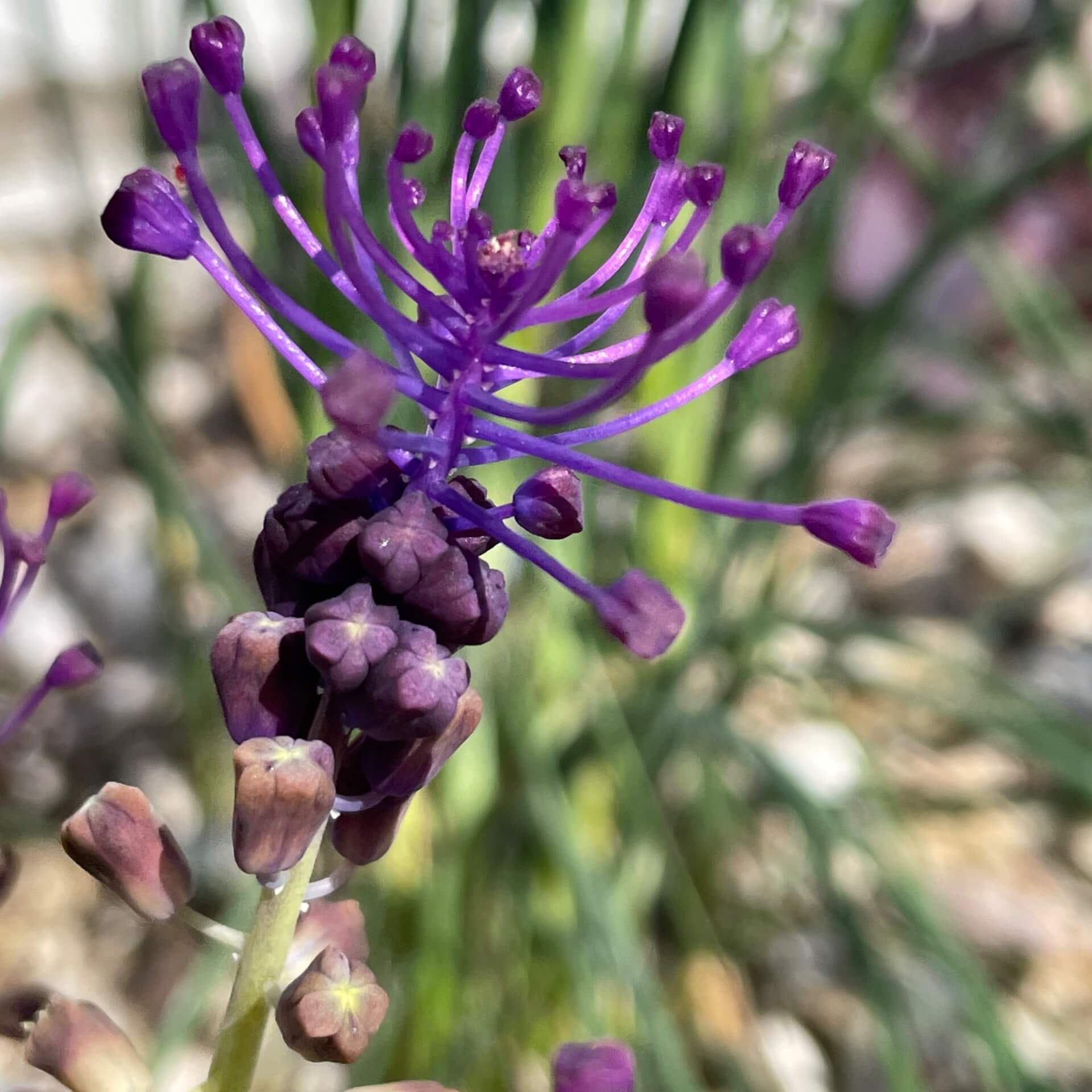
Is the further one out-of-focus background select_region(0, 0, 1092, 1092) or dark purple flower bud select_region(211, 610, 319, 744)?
out-of-focus background select_region(0, 0, 1092, 1092)

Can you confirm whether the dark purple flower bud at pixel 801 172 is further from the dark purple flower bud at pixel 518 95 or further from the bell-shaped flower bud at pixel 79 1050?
the bell-shaped flower bud at pixel 79 1050

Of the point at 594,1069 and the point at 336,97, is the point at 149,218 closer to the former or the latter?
the point at 336,97

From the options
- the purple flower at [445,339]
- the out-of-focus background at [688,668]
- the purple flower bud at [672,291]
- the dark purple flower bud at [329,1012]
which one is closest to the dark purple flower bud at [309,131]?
the purple flower at [445,339]

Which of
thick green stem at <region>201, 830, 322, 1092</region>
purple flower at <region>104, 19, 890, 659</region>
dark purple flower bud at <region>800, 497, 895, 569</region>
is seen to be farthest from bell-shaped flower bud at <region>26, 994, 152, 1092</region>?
dark purple flower bud at <region>800, 497, 895, 569</region>

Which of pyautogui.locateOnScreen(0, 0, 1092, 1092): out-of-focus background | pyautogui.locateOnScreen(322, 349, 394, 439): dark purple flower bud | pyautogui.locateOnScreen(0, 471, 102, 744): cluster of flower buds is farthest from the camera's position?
pyautogui.locateOnScreen(0, 0, 1092, 1092): out-of-focus background

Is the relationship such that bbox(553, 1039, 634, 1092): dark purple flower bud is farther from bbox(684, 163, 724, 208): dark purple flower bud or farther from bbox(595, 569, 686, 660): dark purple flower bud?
bbox(684, 163, 724, 208): dark purple flower bud

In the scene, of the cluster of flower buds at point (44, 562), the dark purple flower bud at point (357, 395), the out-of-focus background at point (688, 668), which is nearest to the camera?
the dark purple flower bud at point (357, 395)
